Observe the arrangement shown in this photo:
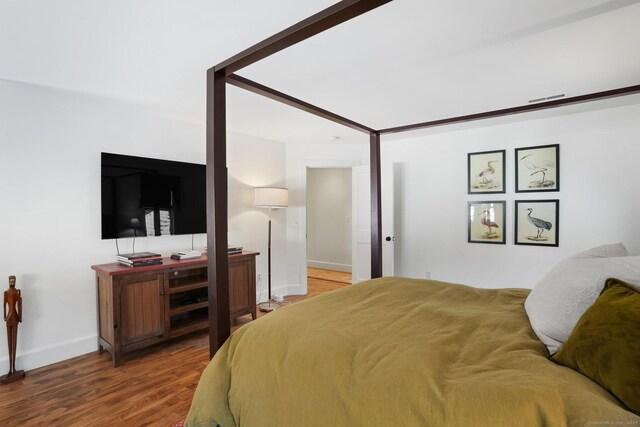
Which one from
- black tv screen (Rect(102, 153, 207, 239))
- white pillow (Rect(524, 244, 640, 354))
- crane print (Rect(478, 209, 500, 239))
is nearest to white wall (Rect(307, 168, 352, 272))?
crane print (Rect(478, 209, 500, 239))

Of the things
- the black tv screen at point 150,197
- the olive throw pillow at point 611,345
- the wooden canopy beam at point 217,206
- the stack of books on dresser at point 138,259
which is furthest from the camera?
the black tv screen at point 150,197

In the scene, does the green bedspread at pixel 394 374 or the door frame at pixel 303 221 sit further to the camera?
the door frame at pixel 303 221

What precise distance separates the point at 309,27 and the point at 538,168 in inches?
145

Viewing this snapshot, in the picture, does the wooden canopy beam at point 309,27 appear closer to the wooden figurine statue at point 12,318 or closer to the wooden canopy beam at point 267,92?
the wooden canopy beam at point 267,92

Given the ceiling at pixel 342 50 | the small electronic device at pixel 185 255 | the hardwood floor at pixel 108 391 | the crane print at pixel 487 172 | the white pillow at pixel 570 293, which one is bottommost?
the hardwood floor at pixel 108 391

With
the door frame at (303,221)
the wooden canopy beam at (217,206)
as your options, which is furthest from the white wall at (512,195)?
the wooden canopy beam at (217,206)

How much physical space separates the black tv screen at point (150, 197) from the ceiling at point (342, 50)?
65 centimetres

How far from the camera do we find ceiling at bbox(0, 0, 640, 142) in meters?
1.76

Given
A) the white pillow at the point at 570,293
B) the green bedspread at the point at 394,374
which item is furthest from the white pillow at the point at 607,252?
the green bedspread at the point at 394,374

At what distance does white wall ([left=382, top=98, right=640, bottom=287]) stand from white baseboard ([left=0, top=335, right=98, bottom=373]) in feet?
13.1

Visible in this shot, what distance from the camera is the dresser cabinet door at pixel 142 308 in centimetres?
283

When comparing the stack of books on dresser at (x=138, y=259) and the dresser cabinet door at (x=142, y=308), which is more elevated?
the stack of books on dresser at (x=138, y=259)

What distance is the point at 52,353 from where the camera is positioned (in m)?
2.85

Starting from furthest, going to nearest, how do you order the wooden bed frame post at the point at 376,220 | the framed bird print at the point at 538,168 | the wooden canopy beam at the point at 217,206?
1. the framed bird print at the point at 538,168
2. the wooden bed frame post at the point at 376,220
3. the wooden canopy beam at the point at 217,206
